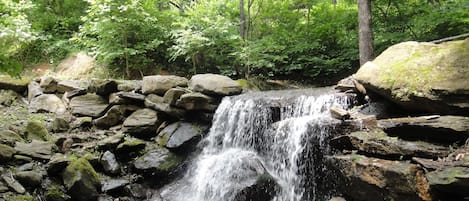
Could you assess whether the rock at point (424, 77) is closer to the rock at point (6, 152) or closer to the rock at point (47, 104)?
the rock at point (6, 152)

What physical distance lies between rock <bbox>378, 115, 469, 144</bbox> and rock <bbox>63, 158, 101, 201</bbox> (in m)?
4.91

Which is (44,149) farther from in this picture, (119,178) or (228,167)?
(228,167)

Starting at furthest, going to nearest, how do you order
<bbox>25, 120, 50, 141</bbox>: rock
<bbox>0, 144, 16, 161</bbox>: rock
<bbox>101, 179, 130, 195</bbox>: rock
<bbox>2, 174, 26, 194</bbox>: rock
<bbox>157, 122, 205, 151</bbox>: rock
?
1. <bbox>157, 122, 205, 151</bbox>: rock
2. <bbox>25, 120, 50, 141</bbox>: rock
3. <bbox>101, 179, 130, 195</bbox>: rock
4. <bbox>0, 144, 16, 161</bbox>: rock
5. <bbox>2, 174, 26, 194</bbox>: rock

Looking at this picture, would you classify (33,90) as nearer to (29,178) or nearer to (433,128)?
(29,178)

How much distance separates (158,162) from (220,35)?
4.70m

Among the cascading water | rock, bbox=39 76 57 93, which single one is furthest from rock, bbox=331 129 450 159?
rock, bbox=39 76 57 93

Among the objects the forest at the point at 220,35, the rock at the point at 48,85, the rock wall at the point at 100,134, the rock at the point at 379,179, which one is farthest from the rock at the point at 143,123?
the rock at the point at 379,179

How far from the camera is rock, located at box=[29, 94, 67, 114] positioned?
7.86 m

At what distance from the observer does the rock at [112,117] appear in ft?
25.1

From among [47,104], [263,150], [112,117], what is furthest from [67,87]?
[263,150]

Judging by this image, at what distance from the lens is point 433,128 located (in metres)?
4.09

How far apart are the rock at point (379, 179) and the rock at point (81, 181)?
4127mm

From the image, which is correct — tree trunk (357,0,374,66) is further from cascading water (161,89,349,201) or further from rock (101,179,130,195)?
rock (101,179,130,195)

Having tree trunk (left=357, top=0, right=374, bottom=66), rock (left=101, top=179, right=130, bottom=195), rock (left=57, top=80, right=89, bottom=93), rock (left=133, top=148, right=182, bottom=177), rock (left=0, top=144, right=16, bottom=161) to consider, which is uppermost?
tree trunk (left=357, top=0, right=374, bottom=66)
